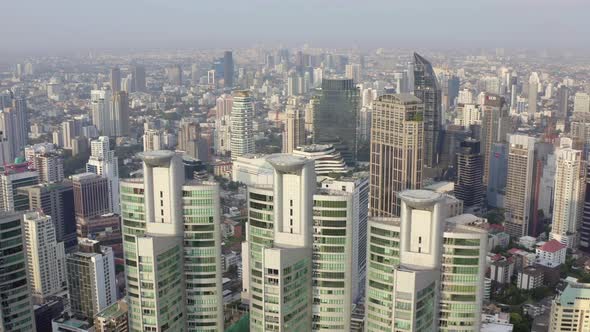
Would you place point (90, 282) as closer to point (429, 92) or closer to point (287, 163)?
point (287, 163)

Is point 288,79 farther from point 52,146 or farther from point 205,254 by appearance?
point 205,254

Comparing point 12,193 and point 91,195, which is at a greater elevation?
point 12,193

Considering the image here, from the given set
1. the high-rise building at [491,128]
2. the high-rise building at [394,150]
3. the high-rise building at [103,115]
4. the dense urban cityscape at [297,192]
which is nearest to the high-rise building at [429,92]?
the dense urban cityscape at [297,192]

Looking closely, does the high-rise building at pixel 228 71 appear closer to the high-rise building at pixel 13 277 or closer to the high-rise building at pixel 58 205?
the high-rise building at pixel 58 205

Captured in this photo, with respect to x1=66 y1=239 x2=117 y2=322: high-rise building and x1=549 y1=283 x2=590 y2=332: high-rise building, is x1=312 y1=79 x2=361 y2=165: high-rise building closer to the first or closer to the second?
x1=66 y1=239 x2=117 y2=322: high-rise building

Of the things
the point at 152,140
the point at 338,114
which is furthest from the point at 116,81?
the point at 338,114

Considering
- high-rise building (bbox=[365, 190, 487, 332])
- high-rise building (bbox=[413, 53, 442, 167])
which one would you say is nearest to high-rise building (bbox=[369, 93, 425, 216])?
high-rise building (bbox=[413, 53, 442, 167])

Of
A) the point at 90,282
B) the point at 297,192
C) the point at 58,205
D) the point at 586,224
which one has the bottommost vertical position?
the point at 90,282
